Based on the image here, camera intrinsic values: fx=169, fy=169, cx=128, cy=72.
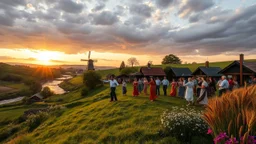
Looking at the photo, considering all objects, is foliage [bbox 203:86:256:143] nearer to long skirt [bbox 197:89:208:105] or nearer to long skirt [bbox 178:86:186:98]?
long skirt [bbox 197:89:208:105]

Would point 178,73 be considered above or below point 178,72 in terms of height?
below

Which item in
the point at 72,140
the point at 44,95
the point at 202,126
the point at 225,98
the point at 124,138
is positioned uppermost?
the point at 225,98

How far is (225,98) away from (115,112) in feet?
35.3

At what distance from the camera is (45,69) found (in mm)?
157750

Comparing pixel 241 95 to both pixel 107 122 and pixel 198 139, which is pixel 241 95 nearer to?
pixel 198 139

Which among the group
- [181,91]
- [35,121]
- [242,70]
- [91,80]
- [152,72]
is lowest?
[35,121]

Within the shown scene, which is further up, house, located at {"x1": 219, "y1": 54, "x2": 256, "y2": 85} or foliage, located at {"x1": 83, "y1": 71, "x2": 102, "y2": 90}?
house, located at {"x1": 219, "y1": 54, "x2": 256, "y2": 85}

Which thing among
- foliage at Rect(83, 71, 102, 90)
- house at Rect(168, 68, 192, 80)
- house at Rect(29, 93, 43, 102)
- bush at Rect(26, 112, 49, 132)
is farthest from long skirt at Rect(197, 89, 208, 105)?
house at Rect(29, 93, 43, 102)

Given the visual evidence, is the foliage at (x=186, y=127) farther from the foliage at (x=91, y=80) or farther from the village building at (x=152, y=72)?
the foliage at (x=91, y=80)

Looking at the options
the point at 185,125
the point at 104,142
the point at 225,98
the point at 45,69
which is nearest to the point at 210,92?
the point at 185,125

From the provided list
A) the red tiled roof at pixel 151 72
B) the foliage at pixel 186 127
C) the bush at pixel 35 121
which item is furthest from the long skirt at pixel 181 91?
the red tiled roof at pixel 151 72

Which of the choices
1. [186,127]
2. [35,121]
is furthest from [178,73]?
[186,127]

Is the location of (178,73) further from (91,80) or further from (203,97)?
(203,97)

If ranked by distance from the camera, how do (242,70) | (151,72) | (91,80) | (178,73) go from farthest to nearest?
(151,72) < (91,80) < (178,73) < (242,70)
